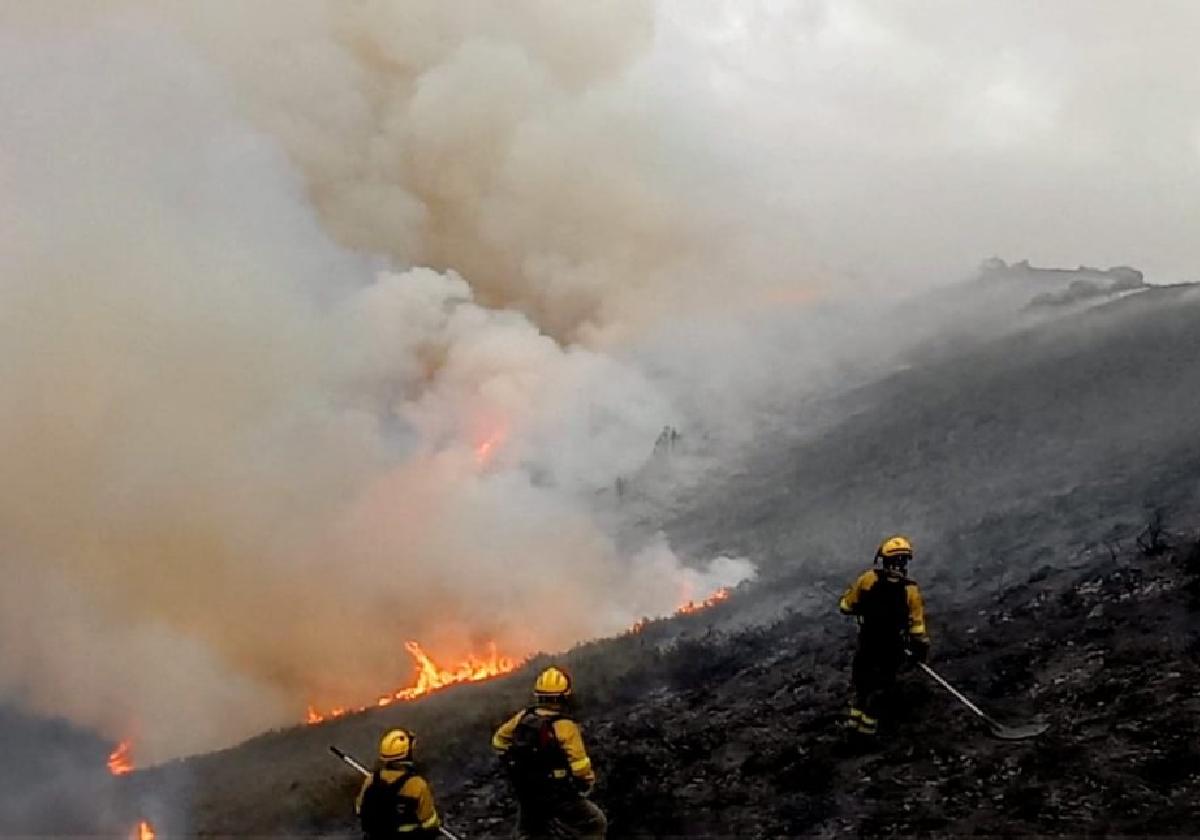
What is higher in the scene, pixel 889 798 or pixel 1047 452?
pixel 1047 452

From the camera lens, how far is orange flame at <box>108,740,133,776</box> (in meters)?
17.4

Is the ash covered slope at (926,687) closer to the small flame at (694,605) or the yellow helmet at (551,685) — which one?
the small flame at (694,605)

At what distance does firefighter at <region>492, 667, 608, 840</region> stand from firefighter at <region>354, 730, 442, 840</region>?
0.65m

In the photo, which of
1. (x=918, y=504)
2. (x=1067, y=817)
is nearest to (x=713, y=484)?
(x=918, y=504)

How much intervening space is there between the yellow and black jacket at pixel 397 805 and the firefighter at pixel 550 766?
66 cm

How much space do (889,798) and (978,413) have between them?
56.5 ft

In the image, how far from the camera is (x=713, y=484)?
91.0 feet

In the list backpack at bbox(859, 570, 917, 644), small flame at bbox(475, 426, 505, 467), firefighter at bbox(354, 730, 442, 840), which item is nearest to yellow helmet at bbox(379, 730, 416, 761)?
firefighter at bbox(354, 730, 442, 840)

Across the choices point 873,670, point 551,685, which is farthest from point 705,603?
point 551,685

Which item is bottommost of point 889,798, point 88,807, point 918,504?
point 889,798

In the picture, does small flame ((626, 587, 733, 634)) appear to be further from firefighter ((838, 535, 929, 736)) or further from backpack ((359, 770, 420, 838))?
backpack ((359, 770, 420, 838))

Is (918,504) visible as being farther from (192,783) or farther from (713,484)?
(192,783)

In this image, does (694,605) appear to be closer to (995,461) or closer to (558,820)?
(995,461)

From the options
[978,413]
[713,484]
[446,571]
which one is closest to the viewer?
[446,571]
